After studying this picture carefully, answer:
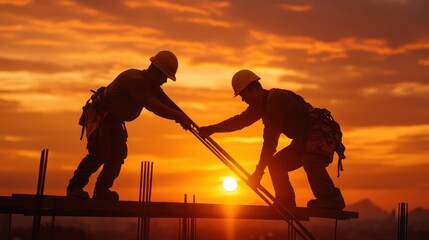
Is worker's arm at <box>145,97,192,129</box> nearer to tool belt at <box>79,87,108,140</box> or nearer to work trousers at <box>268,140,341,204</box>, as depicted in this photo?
tool belt at <box>79,87,108,140</box>

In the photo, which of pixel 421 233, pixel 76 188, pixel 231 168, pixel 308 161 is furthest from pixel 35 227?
pixel 421 233

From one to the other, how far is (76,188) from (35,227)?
36.2 inches

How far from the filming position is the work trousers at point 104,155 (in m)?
13.4

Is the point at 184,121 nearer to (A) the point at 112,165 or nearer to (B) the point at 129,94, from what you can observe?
(B) the point at 129,94

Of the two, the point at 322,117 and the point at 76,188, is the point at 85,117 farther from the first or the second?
the point at 322,117

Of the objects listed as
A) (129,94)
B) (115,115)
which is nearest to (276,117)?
(129,94)

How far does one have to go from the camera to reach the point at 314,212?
1491 cm

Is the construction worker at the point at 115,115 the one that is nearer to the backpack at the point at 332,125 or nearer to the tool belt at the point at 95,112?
the tool belt at the point at 95,112

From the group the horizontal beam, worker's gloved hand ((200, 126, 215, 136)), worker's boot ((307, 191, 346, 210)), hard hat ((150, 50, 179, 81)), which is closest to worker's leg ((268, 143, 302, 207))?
the horizontal beam

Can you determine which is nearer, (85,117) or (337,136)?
(85,117)

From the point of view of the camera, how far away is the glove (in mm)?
13641

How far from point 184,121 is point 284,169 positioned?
213 centimetres

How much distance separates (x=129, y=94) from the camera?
13.6 metres

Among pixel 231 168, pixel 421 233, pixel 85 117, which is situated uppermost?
pixel 421 233
